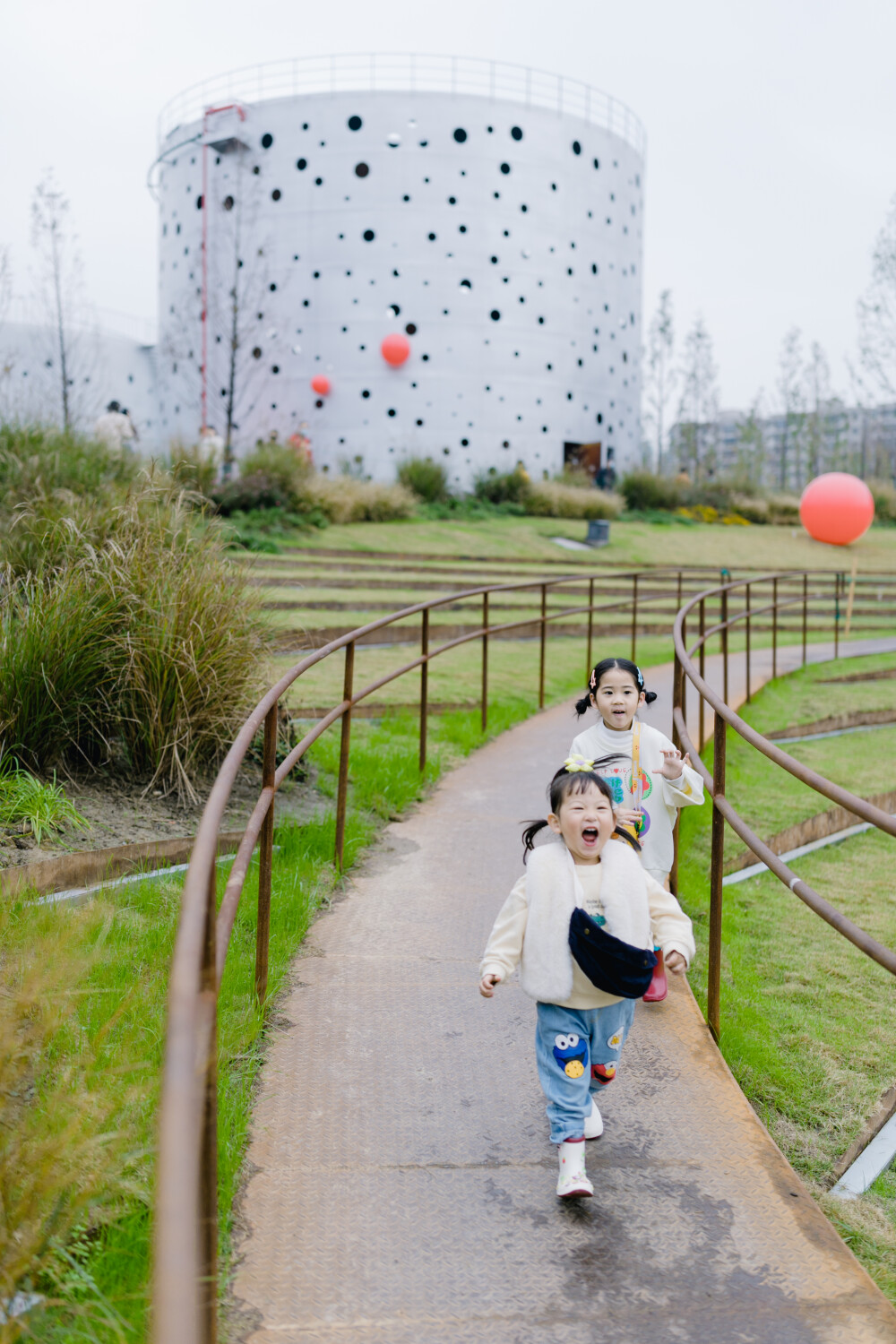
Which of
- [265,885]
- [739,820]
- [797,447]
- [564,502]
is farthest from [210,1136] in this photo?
[797,447]

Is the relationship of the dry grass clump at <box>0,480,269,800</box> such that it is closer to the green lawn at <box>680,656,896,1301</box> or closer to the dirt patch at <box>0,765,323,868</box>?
the dirt patch at <box>0,765,323,868</box>

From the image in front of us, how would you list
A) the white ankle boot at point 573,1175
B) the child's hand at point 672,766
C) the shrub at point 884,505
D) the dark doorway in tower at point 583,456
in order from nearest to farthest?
the white ankle boot at point 573,1175 < the child's hand at point 672,766 < the dark doorway in tower at point 583,456 < the shrub at point 884,505

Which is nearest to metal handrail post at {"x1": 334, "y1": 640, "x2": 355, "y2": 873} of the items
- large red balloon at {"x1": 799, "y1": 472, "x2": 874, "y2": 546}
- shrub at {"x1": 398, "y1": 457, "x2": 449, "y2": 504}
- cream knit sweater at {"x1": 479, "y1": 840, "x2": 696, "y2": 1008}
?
cream knit sweater at {"x1": 479, "y1": 840, "x2": 696, "y2": 1008}

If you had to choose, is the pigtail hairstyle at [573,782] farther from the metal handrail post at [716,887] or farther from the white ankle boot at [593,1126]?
the metal handrail post at [716,887]

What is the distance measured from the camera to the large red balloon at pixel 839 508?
58.5 ft

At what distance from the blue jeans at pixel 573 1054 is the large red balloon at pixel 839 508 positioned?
16.5 m

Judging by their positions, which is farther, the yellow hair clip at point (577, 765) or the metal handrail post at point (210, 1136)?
the yellow hair clip at point (577, 765)

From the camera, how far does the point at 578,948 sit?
2693 mm

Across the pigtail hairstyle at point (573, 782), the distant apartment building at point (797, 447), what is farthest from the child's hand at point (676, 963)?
the distant apartment building at point (797, 447)

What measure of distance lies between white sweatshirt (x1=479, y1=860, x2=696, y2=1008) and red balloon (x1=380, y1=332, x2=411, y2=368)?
26.7 meters

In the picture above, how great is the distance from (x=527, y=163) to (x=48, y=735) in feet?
93.6

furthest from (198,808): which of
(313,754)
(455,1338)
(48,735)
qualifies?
(455,1338)

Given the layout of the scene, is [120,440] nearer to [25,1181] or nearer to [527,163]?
[25,1181]

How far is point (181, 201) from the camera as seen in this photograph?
3148 centimetres
